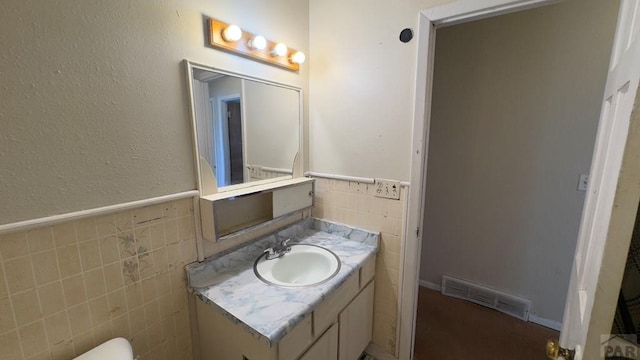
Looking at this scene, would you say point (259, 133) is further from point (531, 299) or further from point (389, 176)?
point (531, 299)

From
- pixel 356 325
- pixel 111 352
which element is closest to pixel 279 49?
A: pixel 111 352

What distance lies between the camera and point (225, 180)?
4.20ft

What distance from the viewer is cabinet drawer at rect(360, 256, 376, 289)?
1457 mm

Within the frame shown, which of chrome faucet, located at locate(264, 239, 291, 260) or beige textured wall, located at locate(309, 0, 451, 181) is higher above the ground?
beige textured wall, located at locate(309, 0, 451, 181)

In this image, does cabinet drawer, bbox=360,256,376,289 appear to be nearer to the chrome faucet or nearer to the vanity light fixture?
the chrome faucet

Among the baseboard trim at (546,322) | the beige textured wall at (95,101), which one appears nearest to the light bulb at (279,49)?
the beige textured wall at (95,101)

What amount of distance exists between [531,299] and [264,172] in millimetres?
2193

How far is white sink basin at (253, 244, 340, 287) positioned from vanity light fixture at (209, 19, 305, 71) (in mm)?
1041

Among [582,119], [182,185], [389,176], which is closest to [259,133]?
[182,185]

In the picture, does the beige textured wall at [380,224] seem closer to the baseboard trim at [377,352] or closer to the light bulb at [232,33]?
the baseboard trim at [377,352]

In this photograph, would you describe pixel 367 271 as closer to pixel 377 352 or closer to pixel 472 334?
pixel 377 352

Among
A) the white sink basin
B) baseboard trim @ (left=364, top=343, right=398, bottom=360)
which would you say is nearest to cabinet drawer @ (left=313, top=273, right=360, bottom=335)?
the white sink basin

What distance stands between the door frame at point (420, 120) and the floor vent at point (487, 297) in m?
0.91

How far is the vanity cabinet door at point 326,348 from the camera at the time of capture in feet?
3.69
